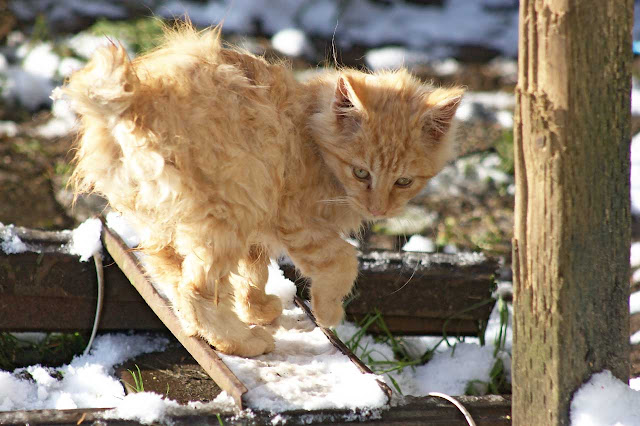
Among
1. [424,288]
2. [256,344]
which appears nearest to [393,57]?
[424,288]

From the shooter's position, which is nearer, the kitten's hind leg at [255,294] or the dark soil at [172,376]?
the dark soil at [172,376]

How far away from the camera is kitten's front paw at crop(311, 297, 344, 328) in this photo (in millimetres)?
2305

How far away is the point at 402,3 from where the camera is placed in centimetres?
718

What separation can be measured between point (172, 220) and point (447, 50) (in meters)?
4.87

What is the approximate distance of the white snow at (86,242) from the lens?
257 centimetres

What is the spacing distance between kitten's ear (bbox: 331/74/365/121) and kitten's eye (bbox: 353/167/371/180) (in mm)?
165

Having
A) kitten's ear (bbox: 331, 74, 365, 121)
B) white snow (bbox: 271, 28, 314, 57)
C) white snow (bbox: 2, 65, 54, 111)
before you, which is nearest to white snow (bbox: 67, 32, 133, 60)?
→ white snow (bbox: 2, 65, 54, 111)

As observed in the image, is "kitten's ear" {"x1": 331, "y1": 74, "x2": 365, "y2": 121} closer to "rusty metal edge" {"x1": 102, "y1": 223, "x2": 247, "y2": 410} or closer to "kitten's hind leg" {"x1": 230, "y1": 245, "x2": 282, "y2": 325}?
"kitten's hind leg" {"x1": 230, "y1": 245, "x2": 282, "y2": 325}

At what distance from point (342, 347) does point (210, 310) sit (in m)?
0.44

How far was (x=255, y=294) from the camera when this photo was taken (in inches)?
94.0

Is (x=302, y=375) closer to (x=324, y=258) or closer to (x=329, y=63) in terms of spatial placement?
(x=324, y=258)

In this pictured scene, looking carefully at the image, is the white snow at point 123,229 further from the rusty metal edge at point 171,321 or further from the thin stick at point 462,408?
the thin stick at point 462,408

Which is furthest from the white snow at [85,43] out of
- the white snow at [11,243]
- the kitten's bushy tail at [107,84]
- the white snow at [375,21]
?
the kitten's bushy tail at [107,84]

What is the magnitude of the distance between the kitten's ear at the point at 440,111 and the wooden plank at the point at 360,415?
2.74 ft
